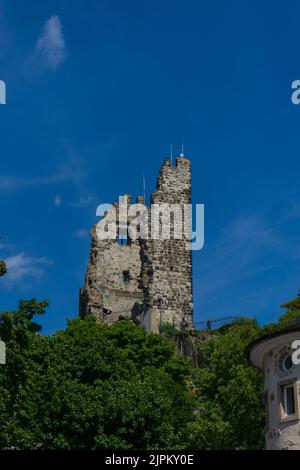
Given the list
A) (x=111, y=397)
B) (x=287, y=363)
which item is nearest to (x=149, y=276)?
(x=111, y=397)

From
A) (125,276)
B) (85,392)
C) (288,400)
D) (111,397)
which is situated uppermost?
(125,276)

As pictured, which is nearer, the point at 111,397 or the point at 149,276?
the point at 111,397

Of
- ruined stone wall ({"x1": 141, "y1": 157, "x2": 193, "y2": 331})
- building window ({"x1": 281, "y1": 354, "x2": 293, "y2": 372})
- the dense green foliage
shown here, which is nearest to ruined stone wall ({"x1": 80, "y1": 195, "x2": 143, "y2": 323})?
ruined stone wall ({"x1": 141, "y1": 157, "x2": 193, "y2": 331})

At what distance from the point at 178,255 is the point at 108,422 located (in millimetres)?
30175

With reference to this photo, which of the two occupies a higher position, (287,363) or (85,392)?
(85,392)

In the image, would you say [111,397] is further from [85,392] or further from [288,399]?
[288,399]

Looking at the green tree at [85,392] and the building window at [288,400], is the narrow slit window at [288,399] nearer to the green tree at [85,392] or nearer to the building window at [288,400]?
the building window at [288,400]

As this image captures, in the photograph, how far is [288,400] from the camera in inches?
1228

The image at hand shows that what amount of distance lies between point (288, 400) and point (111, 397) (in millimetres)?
13400

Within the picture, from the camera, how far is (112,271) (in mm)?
74438

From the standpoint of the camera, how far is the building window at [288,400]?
30953 millimetres
